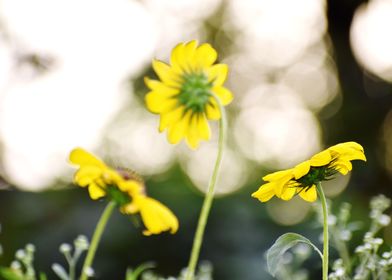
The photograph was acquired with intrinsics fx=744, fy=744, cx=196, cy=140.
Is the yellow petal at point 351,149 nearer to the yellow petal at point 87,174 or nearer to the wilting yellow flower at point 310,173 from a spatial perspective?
the wilting yellow flower at point 310,173

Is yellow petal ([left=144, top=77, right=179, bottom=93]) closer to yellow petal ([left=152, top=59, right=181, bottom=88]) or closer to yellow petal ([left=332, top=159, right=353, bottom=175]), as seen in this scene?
yellow petal ([left=152, top=59, right=181, bottom=88])

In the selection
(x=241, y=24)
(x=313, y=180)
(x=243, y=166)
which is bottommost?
(x=243, y=166)

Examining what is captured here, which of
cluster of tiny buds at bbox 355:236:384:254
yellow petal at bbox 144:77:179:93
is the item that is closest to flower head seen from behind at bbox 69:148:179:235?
yellow petal at bbox 144:77:179:93

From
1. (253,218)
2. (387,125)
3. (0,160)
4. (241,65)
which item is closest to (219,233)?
(253,218)

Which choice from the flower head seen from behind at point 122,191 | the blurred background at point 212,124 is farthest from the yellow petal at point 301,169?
the blurred background at point 212,124

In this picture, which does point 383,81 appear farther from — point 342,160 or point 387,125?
point 342,160
